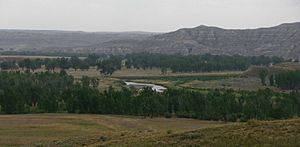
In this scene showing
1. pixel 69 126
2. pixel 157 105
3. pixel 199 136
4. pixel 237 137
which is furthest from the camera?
pixel 157 105

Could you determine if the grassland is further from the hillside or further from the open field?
the open field

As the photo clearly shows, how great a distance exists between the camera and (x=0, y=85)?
119375 mm

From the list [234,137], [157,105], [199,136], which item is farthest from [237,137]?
[157,105]

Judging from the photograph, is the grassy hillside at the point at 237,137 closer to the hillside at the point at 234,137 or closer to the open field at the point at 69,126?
the hillside at the point at 234,137

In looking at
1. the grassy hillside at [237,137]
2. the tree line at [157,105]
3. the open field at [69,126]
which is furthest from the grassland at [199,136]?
the tree line at [157,105]

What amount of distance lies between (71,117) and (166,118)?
18.4m

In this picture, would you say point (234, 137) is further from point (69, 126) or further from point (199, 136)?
point (69, 126)

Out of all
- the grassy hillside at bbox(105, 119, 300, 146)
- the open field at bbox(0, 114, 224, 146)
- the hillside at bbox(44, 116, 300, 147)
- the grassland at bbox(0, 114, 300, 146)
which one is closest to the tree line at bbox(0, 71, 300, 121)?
the open field at bbox(0, 114, 224, 146)

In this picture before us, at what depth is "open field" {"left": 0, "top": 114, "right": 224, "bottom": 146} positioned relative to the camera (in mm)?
56938

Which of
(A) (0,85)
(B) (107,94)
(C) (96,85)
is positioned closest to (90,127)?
(B) (107,94)

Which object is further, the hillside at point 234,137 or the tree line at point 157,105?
the tree line at point 157,105

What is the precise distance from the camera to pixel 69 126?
70625 mm

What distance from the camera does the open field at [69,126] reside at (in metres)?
56.9

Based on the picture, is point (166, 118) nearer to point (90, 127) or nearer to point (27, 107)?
point (90, 127)
